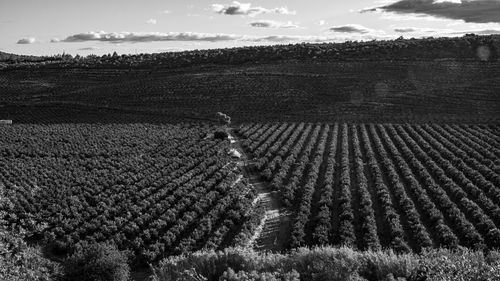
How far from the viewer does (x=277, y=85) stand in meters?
83.6

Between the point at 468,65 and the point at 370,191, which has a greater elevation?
the point at 468,65

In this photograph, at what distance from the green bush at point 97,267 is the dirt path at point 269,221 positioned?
6316 millimetres

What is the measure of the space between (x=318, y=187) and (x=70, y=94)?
68.6 m

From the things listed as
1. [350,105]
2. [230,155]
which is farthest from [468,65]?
[230,155]

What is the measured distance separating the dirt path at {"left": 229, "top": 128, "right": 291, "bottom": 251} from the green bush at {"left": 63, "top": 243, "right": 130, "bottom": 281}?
6316 mm

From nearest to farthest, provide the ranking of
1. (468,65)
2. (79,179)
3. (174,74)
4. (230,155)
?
1. (79,179)
2. (230,155)
3. (468,65)
4. (174,74)

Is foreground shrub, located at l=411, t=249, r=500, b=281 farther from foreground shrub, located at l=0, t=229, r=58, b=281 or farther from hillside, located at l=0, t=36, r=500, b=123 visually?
hillside, located at l=0, t=36, r=500, b=123

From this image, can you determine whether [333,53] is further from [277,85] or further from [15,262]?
[15,262]

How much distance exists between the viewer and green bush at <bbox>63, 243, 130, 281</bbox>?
18594 millimetres

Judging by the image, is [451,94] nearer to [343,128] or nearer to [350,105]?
[350,105]

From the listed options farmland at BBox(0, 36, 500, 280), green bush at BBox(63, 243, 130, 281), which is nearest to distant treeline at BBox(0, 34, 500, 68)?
farmland at BBox(0, 36, 500, 280)

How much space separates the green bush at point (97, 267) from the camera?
18.6 m

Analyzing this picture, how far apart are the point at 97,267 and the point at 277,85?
6718 centimetres

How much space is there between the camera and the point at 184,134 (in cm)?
5384
